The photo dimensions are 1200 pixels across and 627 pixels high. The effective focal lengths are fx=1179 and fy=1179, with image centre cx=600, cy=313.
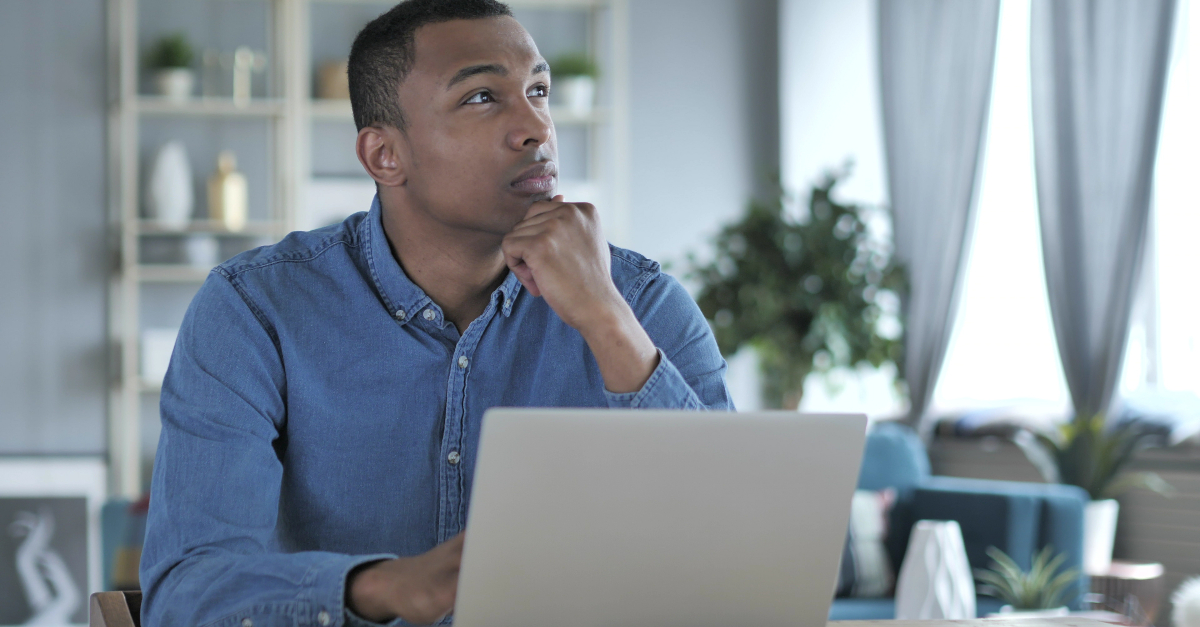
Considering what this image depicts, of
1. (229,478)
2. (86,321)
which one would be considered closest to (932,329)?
(86,321)

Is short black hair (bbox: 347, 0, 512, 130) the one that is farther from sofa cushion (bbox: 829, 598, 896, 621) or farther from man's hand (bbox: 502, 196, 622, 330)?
sofa cushion (bbox: 829, 598, 896, 621)

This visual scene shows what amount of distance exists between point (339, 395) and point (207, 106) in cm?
367

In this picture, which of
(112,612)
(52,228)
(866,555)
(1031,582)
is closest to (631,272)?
(112,612)

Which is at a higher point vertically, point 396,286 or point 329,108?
point 329,108

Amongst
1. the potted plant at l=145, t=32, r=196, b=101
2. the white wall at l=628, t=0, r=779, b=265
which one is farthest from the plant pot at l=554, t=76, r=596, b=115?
the potted plant at l=145, t=32, r=196, b=101

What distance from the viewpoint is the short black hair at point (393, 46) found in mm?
1434

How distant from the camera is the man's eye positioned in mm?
1392

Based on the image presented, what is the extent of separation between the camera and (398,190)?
149cm

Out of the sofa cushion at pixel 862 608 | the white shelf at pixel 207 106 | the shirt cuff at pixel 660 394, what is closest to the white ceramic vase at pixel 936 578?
the sofa cushion at pixel 862 608

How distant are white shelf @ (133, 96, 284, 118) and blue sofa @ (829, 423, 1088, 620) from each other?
8.85 ft

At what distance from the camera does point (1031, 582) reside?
10.0 ft

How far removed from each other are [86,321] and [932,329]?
344 centimetres

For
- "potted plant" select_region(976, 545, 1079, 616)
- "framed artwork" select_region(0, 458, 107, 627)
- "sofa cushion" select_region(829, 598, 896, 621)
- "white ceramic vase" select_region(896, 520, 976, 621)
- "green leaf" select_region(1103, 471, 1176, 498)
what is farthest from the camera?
"framed artwork" select_region(0, 458, 107, 627)

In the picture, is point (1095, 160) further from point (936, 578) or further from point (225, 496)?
point (225, 496)
